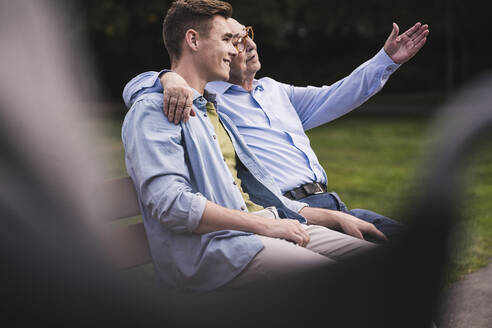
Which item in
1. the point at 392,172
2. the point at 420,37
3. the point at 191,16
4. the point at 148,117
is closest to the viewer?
the point at 148,117

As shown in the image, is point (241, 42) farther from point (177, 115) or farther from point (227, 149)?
point (177, 115)

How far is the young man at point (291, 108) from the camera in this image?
2584mm

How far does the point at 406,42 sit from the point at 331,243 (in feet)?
2.97

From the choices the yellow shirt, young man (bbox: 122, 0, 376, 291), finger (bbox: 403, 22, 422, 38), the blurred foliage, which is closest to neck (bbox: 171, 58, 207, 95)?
young man (bbox: 122, 0, 376, 291)

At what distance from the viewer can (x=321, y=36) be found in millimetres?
22125

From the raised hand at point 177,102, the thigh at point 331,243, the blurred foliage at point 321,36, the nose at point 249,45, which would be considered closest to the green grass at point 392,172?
the thigh at point 331,243

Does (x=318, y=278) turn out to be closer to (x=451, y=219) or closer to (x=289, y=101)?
(x=451, y=219)

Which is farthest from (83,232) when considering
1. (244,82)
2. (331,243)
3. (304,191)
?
(244,82)

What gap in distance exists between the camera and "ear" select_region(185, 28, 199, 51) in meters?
2.16

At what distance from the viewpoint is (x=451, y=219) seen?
144cm

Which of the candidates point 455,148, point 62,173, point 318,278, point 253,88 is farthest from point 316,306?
point 253,88

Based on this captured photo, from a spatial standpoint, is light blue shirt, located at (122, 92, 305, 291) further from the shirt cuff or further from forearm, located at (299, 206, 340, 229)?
forearm, located at (299, 206, 340, 229)

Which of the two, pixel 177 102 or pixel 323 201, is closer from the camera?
pixel 177 102

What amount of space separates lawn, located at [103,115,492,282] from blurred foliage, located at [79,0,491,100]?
1.81 meters
